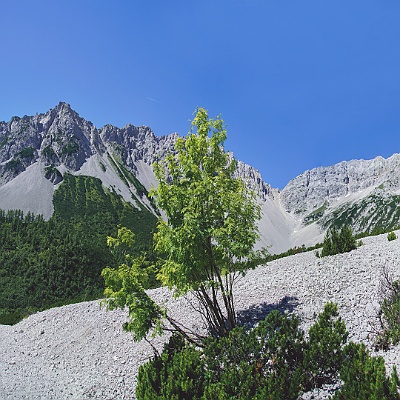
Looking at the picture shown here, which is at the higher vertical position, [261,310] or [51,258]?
[51,258]

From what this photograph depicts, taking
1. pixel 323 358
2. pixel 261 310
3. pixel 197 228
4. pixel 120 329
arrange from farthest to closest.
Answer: pixel 120 329 → pixel 261 310 → pixel 197 228 → pixel 323 358

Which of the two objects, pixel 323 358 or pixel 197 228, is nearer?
pixel 323 358

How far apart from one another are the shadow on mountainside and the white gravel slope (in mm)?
51

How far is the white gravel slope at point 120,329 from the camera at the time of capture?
11.7m

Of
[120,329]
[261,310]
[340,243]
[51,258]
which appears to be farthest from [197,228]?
[51,258]

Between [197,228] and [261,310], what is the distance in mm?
5663

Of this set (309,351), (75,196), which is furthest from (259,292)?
(75,196)

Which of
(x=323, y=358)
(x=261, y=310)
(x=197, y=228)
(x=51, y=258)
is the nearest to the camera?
(x=323, y=358)

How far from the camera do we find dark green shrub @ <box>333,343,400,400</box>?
6.04 m

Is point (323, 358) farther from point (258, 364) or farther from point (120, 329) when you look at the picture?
point (120, 329)

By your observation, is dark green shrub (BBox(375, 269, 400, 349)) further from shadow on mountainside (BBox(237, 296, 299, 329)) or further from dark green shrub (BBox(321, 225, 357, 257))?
dark green shrub (BBox(321, 225, 357, 257))

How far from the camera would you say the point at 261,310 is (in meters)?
14.1

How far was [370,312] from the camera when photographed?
1116cm

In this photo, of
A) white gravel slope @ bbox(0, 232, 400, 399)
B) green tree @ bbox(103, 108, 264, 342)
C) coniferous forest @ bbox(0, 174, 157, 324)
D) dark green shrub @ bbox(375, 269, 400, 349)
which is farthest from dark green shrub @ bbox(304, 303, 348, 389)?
coniferous forest @ bbox(0, 174, 157, 324)
